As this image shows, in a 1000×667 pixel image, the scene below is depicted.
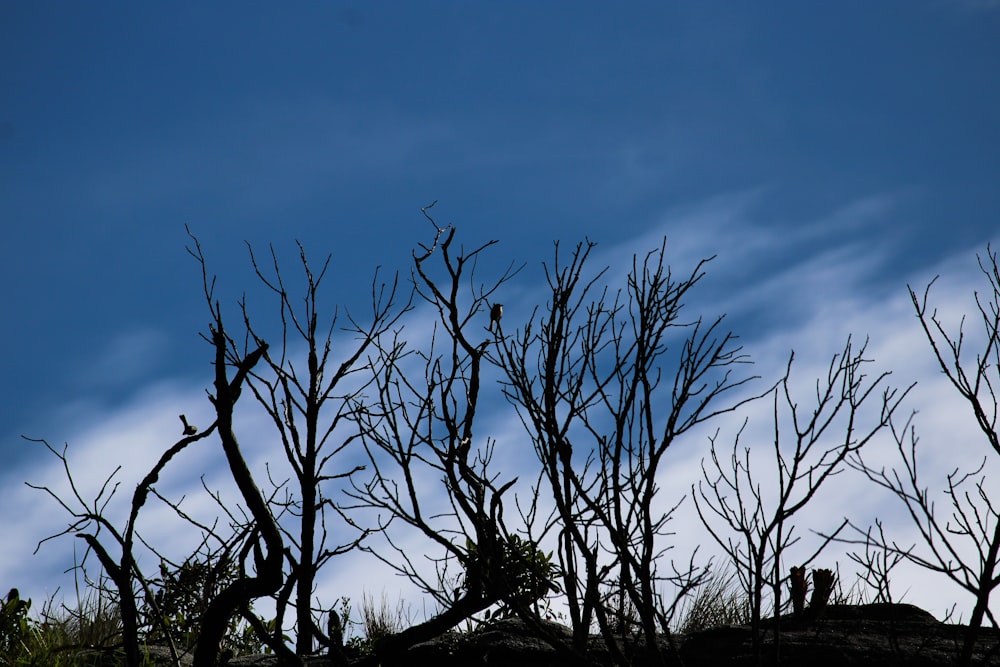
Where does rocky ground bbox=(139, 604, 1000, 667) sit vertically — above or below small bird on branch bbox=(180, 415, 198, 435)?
below

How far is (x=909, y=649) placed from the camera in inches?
223

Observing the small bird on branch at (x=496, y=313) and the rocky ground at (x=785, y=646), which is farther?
the rocky ground at (x=785, y=646)

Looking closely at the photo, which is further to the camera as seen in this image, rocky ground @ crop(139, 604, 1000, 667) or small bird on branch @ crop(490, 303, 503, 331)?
rocky ground @ crop(139, 604, 1000, 667)

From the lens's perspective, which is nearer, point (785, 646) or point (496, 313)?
Result: point (496, 313)

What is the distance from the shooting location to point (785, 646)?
5715mm

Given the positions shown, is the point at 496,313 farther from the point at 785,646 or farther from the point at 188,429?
the point at 785,646

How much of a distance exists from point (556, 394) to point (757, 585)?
122 cm

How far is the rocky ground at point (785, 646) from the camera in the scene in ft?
18.4

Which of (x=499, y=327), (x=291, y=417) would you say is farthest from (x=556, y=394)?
(x=291, y=417)

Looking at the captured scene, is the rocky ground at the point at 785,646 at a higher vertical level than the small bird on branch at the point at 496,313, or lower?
lower

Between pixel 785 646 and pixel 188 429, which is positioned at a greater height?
pixel 188 429

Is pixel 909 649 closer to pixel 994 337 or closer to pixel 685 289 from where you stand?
pixel 994 337

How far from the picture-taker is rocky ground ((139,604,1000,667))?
561 cm

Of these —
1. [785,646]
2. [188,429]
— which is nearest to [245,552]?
[188,429]
